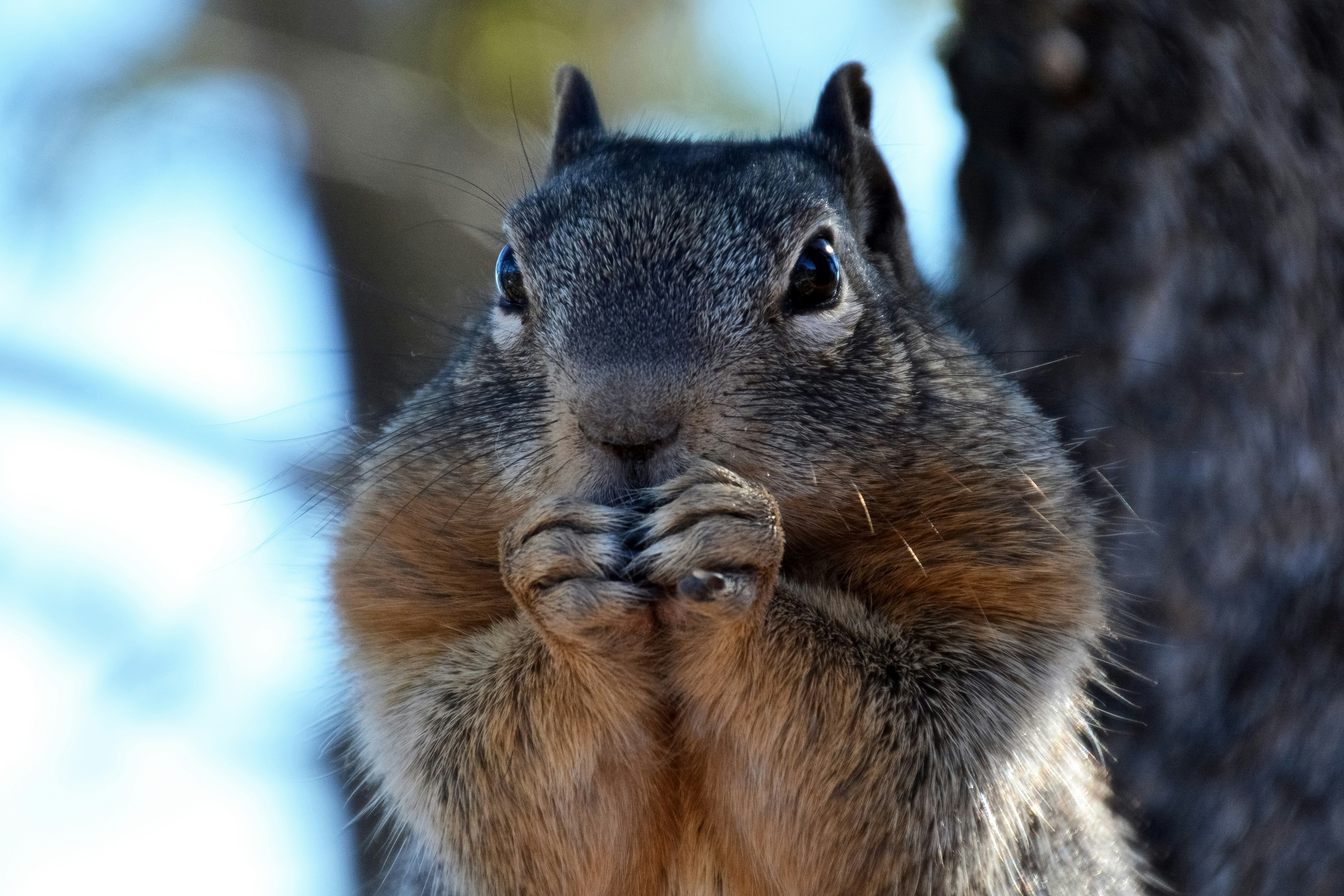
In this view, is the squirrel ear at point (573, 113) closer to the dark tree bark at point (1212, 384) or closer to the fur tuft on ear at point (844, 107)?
the fur tuft on ear at point (844, 107)

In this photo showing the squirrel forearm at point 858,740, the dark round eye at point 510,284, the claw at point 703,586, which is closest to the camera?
the claw at point 703,586

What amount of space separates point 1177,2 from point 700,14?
10.1 ft

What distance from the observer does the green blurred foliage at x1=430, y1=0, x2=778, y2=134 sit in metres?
5.46

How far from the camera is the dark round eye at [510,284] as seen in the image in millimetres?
3230

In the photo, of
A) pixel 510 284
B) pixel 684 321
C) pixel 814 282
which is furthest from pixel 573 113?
pixel 684 321

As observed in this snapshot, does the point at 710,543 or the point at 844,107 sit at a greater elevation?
the point at 844,107

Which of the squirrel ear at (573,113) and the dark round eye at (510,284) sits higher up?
the squirrel ear at (573,113)

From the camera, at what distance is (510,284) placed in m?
3.27

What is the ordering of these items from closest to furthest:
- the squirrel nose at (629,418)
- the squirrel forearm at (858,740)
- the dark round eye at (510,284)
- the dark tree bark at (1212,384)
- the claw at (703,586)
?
the claw at (703,586), the squirrel nose at (629,418), the squirrel forearm at (858,740), the dark round eye at (510,284), the dark tree bark at (1212,384)

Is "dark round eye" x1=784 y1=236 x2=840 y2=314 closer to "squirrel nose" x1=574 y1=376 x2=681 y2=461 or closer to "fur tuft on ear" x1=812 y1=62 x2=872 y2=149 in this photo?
"squirrel nose" x1=574 y1=376 x2=681 y2=461

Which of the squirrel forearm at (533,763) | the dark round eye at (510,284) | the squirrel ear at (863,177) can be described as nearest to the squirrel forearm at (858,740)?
the squirrel forearm at (533,763)

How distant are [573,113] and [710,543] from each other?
217cm

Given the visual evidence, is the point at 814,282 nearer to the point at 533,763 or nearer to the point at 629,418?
the point at 629,418

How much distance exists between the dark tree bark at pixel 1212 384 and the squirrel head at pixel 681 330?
0.82 metres
